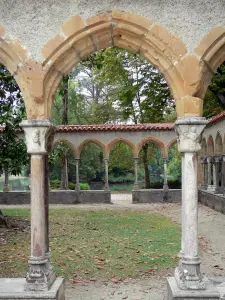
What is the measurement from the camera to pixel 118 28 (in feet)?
14.9

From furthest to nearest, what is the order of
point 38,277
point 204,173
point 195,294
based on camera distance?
point 204,173, point 38,277, point 195,294

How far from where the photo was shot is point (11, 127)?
1028 cm

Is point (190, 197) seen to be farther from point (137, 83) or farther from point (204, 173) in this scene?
point (137, 83)

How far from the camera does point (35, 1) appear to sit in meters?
4.53

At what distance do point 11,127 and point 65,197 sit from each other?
829 cm

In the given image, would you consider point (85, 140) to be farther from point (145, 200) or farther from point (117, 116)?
point (117, 116)

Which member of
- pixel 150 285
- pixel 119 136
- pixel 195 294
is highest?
pixel 119 136

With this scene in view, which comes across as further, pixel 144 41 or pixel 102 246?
pixel 102 246

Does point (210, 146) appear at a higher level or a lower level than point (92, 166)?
higher

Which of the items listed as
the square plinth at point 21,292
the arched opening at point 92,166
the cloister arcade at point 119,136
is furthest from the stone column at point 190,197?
the arched opening at point 92,166

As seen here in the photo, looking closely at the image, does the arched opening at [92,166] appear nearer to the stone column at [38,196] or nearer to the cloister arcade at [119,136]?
the cloister arcade at [119,136]

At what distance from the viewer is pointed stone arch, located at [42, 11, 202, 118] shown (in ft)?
14.6

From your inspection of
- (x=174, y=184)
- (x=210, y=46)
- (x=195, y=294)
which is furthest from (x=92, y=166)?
(x=195, y=294)

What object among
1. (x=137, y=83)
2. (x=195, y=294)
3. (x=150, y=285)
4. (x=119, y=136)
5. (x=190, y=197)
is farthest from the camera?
(x=137, y=83)
